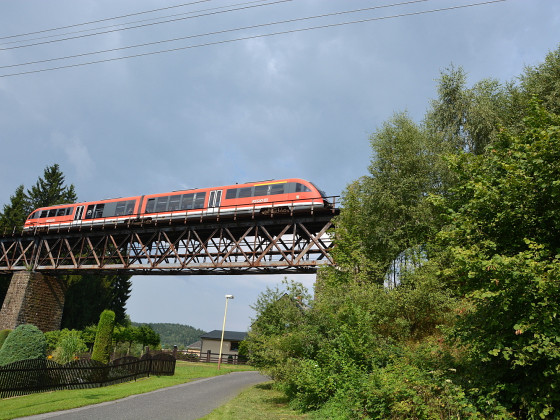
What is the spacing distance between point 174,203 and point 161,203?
4.60 ft

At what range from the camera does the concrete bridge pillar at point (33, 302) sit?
3625 cm

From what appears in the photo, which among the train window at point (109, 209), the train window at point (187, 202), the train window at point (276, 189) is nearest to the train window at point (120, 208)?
the train window at point (109, 209)

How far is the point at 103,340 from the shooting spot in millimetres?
27766

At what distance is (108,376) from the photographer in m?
21.8

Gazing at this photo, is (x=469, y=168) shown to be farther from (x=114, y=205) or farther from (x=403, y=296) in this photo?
(x=114, y=205)

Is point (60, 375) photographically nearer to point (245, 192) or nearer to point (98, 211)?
point (245, 192)

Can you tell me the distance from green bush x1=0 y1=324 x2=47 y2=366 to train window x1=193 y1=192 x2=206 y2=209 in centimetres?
1430

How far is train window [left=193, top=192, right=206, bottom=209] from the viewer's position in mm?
33094

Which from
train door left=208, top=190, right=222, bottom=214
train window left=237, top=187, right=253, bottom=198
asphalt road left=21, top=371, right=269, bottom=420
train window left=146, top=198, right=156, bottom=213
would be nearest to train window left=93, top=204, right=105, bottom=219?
train window left=146, top=198, right=156, bottom=213

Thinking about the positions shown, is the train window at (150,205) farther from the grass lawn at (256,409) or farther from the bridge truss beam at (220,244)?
the grass lawn at (256,409)

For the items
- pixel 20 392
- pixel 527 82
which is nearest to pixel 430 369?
pixel 20 392

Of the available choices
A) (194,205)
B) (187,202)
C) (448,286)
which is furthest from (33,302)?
(448,286)

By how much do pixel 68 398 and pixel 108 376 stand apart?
6.02m

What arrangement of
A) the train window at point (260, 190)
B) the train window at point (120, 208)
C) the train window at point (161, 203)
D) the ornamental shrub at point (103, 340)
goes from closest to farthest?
the ornamental shrub at point (103, 340)
the train window at point (260, 190)
the train window at point (161, 203)
the train window at point (120, 208)
